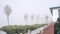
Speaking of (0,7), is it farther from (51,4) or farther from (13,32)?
(51,4)

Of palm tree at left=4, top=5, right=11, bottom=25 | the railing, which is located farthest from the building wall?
palm tree at left=4, top=5, right=11, bottom=25

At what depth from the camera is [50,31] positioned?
1870mm

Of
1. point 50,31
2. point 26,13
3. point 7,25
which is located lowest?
point 50,31

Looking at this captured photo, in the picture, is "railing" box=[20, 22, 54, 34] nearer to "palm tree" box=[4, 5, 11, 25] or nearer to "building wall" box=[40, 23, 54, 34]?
"building wall" box=[40, 23, 54, 34]

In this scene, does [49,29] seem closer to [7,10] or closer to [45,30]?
[45,30]

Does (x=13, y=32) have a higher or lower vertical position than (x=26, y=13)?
lower

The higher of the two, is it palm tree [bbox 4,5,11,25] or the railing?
palm tree [bbox 4,5,11,25]

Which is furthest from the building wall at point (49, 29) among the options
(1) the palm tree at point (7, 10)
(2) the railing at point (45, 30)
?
(1) the palm tree at point (7, 10)

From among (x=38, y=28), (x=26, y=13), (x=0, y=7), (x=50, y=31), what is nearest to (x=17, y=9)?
(x=26, y=13)

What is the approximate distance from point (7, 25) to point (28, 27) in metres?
0.33

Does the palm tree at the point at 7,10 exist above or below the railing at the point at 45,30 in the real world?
above

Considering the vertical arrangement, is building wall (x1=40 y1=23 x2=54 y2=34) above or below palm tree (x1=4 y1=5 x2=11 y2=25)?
below

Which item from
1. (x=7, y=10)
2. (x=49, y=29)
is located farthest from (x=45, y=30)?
(x=7, y=10)

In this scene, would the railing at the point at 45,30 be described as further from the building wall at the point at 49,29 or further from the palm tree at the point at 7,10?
the palm tree at the point at 7,10
